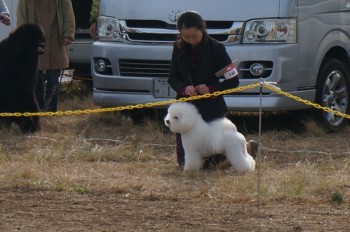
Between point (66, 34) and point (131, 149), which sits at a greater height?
point (66, 34)

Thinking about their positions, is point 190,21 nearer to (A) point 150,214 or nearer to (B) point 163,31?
Answer: (A) point 150,214

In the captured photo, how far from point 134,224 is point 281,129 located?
4.78m

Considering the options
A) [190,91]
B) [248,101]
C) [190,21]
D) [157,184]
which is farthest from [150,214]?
[248,101]

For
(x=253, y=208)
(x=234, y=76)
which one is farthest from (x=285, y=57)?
(x=253, y=208)

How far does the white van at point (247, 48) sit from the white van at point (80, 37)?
2124 millimetres

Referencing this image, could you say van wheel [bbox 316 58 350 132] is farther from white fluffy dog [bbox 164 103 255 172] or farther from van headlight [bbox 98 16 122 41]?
white fluffy dog [bbox 164 103 255 172]

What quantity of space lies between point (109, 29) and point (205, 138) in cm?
306

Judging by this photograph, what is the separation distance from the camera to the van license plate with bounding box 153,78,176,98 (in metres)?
10.7

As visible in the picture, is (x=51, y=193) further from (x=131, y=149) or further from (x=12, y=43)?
(x=12, y=43)

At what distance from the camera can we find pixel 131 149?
31.6 feet

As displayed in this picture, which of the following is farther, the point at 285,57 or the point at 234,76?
the point at 285,57

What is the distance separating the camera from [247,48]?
10.4m

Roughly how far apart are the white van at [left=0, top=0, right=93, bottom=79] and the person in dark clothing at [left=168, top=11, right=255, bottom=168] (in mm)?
4553

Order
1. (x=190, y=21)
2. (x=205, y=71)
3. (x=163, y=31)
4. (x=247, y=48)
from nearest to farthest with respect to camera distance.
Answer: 1. (x=190, y=21)
2. (x=205, y=71)
3. (x=247, y=48)
4. (x=163, y=31)
